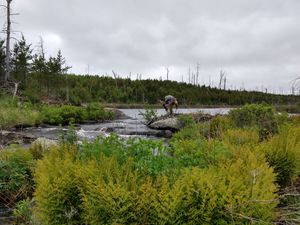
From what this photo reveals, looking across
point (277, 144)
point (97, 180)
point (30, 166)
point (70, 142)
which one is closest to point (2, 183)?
point (30, 166)

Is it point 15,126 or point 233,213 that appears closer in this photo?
point 233,213

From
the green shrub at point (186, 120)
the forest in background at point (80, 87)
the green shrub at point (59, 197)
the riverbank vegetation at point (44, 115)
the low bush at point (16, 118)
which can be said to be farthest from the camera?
the forest in background at point (80, 87)

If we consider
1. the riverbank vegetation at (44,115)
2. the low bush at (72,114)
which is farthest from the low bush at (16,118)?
the low bush at (72,114)

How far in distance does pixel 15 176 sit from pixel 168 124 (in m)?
10.7

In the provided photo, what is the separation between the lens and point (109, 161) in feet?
12.7

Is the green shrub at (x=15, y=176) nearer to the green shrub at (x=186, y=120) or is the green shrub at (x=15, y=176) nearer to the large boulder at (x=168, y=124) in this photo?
the green shrub at (x=186, y=120)

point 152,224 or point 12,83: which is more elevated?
point 12,83

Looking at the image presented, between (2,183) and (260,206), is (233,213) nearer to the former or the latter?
(260,206)

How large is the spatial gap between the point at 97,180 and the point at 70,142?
2.36 meters

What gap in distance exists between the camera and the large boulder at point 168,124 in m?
15.8

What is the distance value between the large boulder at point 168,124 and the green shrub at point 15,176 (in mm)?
9771

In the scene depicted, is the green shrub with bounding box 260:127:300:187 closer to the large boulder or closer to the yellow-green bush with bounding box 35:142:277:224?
the yellow-green bush with bounding box 35:142:277:224

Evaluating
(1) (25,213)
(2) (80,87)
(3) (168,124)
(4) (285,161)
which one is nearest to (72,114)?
(3) (168,124)

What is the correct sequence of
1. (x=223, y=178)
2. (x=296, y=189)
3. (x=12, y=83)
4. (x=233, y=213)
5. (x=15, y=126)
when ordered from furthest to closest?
(x=12, y=83), (x=15, y=126), (x=296, y=189), (x=223, y=178), (x=233, y=213)
